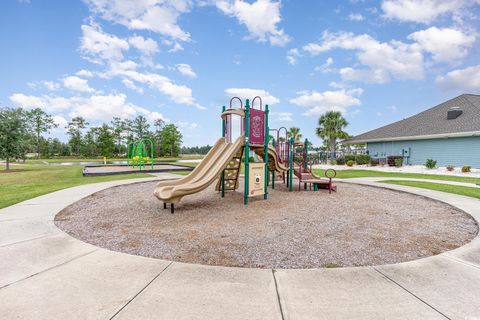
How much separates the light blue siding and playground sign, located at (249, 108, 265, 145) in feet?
67.2

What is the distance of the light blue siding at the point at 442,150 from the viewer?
19109 millimetres

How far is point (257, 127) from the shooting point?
7395mm

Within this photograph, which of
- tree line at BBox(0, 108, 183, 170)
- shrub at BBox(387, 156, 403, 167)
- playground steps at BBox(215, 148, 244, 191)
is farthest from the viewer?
tree line at BBox(0, 108, 183, 170)

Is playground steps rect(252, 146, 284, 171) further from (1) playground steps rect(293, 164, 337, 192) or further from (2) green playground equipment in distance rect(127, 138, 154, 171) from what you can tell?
(2) green playground equipment in distance rect(127, 138, 154, 171)

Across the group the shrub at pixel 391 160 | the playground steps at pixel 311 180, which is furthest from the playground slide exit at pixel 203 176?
the shrub at pixel 391 160

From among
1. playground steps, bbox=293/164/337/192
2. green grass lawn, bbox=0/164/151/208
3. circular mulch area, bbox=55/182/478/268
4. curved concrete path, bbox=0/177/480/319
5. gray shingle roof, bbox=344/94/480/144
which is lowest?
circular mulch area, bbox=55/182/478/268

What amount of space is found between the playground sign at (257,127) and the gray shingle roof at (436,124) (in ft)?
63.9

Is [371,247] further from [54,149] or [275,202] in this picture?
[54,149]

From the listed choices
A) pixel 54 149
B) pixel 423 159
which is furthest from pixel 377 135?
pixel 54 149

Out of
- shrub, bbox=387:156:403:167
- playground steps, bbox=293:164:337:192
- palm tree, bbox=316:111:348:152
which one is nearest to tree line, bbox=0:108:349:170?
palm tree, bbox=316:111:348:152

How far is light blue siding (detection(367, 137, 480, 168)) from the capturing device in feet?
62.7

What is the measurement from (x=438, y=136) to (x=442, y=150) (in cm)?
142

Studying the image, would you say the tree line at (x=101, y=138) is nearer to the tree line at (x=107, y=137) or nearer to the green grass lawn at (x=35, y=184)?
the tree line at (x=107, y=137)

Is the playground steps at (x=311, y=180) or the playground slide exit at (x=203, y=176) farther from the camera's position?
the playground steps at (x=311, y=180)
